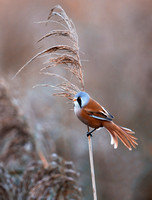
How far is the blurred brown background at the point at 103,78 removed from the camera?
475cm

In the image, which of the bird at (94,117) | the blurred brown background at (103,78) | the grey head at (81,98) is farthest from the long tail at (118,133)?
the blurred brown background at (103,78)

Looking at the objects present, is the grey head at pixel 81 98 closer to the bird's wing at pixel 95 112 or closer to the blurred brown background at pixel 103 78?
the bird's wing at pixel 95 112

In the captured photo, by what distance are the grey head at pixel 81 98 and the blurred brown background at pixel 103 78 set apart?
2162 mm

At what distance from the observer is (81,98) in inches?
77.6

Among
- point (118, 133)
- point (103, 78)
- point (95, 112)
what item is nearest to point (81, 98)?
point (95, 112)

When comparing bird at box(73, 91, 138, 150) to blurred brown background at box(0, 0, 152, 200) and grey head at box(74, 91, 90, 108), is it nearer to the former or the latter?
grey head at box(74, 91, 90, 108)

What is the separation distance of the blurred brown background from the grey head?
216cm

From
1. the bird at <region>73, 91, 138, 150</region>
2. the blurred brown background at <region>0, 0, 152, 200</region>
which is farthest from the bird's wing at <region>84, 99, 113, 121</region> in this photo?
the blurred brown background at <region>0, 0, 152, 200</region>

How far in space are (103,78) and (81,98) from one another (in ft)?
11.7

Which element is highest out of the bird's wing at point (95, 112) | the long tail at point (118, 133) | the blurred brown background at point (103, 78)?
the blurred brown background at point (103, 78)

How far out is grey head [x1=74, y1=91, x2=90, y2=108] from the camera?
197 cm

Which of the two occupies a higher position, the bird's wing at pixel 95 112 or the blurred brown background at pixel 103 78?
the blurred brown background at pixel 103 78

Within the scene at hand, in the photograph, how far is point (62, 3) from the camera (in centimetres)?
579

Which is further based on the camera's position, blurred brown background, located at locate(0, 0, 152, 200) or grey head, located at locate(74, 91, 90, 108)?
blurred brown background, located at locate(0, 0, 152, 200)
